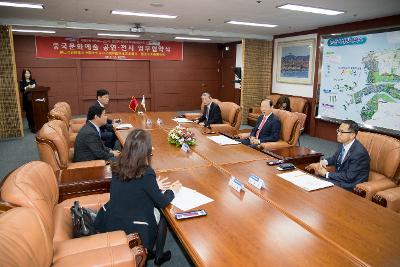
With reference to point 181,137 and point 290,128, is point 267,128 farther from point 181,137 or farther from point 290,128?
point 181,137

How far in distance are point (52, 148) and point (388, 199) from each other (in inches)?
119

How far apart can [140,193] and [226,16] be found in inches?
184

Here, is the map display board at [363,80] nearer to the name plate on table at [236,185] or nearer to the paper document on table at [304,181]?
the paper document on table at [304,181]

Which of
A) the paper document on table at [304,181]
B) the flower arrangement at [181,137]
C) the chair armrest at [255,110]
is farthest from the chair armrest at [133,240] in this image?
the chair armrest at [255,110]

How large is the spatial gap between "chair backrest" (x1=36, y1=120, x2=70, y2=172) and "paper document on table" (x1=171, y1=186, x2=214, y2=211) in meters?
1.47

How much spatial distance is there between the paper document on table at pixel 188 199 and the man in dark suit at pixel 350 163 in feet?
4.77

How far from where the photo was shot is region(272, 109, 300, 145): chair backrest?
4.09 metres

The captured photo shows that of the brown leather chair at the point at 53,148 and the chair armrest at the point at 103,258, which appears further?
the brown leather chair at the point at 53,148

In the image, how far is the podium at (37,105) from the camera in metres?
6.90

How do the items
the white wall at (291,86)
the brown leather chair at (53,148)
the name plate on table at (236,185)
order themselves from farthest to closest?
the white wall at (291,86) → the brown leather chair at (53,148) → the name plate on table at (236,185)

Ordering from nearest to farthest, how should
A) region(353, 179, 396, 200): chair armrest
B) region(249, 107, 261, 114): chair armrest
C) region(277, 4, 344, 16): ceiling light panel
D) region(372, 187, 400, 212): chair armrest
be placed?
region(372, 187, 400, 212): chair armrest < region(353, 179, 396, 200): chair armrest < region(277, 4, 344, 16): ceiling light panel < region(249, 107, 261, 114): chair armrest

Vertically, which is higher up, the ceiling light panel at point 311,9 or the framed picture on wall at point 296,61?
the ceiling light panel at point 311,9

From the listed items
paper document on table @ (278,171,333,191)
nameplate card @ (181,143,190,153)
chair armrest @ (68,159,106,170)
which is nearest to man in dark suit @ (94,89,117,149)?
chair armrest @ (68,159,106,170)

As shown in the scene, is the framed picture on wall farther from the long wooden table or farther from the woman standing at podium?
the woman standing at podium
